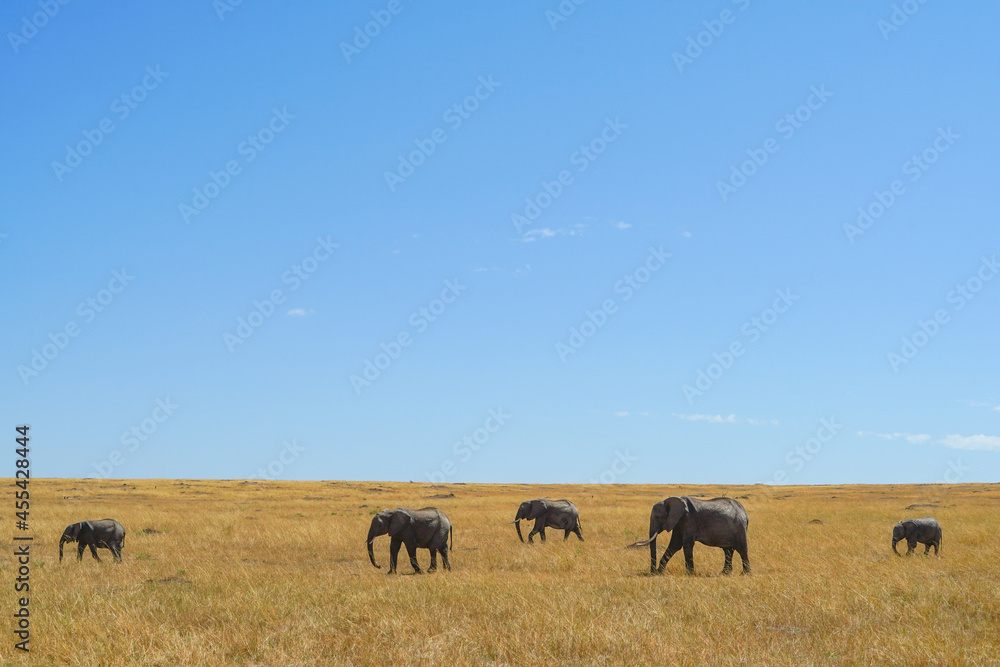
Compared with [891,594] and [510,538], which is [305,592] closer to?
[891,594]

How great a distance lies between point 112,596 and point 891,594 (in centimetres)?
1265

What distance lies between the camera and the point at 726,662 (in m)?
8.28

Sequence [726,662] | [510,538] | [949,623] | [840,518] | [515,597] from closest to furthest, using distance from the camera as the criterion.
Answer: [726,662]
[949,623]
[515,597]
[510,538]
[840,518]

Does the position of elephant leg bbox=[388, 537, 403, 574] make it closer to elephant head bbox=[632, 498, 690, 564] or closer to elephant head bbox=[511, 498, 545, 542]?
elephant head bbox=[632, 498, 690, 564]

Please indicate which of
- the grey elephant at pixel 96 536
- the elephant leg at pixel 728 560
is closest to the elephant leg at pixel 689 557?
the elephant leg at pixel 728 560

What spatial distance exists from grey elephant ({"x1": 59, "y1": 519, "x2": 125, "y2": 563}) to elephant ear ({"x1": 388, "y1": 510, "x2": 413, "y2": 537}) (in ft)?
26.8

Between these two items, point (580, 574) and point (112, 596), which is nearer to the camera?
point (112, 596)

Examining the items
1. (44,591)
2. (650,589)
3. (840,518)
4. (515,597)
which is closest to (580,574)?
(650,589)

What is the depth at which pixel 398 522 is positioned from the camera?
1817cm

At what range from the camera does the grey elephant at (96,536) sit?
20562 millimetres

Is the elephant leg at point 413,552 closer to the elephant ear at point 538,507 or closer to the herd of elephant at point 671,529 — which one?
the herd of elephant at point 671,529

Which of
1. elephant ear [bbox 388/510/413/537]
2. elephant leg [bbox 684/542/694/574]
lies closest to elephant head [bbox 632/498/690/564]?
elephant leg [bbox 684/542/694/574]

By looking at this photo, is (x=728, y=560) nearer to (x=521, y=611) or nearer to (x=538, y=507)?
(x=521, y=611)

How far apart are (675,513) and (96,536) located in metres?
15.7
